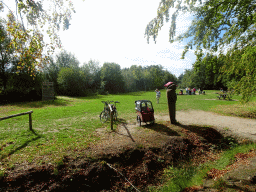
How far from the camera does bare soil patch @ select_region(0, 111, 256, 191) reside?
4277mm

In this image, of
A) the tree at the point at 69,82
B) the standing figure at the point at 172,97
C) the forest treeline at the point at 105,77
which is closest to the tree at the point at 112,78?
the forest treeline at the point at 105,77

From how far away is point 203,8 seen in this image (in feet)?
17.9

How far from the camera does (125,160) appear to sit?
552 cm

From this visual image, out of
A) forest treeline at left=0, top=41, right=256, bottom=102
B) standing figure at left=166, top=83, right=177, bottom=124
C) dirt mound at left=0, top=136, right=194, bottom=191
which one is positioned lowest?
dirt mound at left=0, top=136, right=194, bottom=191

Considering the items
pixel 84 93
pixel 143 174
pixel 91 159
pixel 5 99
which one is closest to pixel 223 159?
pixel 143 174

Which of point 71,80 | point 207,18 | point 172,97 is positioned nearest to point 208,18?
point 207,18

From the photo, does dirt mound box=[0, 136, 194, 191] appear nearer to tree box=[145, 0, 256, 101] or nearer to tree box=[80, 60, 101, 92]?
tree box=[145, 0, 256, 101]

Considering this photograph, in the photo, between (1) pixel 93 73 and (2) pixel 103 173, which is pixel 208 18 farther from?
(1) pixel 93 73

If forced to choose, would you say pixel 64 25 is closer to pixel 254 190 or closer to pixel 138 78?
pixel 254 190

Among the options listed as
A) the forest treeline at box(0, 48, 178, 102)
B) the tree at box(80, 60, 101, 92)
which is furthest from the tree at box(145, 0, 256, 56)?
the tree at box(80, 60, 101, 92)

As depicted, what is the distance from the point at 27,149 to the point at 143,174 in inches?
184

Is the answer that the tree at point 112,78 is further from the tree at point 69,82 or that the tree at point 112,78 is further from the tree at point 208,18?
the tree at point 208,18

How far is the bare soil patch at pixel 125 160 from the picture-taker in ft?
14.0

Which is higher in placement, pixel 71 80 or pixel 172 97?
pixel 71 80
